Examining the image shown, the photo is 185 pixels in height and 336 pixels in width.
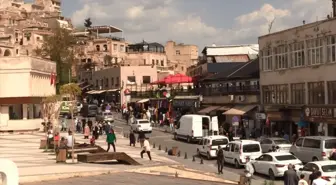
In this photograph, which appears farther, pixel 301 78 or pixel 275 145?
pixel 301 78

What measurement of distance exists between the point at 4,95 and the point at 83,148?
2210 centimetres

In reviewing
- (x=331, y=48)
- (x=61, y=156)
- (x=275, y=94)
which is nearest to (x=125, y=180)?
(x=61, y=156)

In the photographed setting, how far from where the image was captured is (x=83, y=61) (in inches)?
4439

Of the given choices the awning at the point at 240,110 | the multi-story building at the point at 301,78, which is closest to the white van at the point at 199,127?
the awning at the point at 240,110

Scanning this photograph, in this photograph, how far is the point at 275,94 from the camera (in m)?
45.0

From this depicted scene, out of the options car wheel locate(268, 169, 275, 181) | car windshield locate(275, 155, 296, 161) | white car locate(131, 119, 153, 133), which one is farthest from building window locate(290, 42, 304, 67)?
car wheel locate(268, 169, 275, 181)

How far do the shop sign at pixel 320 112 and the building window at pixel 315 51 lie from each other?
11.1 ft

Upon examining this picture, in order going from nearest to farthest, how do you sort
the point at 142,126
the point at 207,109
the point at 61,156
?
the point at 61,156 < the point at 142,126 < the point at 207,109

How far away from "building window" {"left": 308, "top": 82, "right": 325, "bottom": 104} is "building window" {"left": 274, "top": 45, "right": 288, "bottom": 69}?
3.99m

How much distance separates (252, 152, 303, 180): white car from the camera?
2469 cm

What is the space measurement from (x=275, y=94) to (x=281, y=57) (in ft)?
10.2

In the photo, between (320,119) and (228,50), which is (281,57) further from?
(228,50)

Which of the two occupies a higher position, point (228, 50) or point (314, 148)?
point (228, 50)

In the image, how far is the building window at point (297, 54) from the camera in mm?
40906
